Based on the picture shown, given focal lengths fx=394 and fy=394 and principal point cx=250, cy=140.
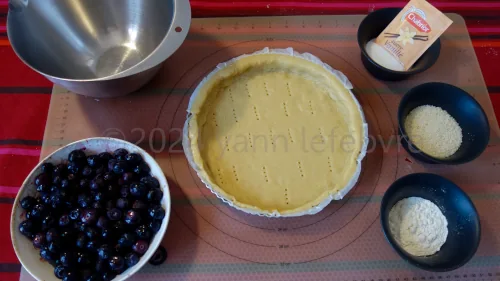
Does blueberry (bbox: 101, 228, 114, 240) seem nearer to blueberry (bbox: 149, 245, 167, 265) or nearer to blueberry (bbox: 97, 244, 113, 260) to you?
blueberry (bbox: 97, 244, 113, 260)

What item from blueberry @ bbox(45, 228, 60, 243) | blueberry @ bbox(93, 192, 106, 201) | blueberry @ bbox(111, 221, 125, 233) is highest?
blueberry @ bbox(93, 192, 106, 201)

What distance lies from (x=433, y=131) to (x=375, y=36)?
400 millimetres

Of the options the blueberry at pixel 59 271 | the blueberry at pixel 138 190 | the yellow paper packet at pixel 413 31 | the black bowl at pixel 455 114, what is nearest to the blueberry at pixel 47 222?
the blueberry at pixel 59 271

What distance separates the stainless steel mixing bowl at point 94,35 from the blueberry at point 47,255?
43 cm

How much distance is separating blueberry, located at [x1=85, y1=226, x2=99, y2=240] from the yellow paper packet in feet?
3.49

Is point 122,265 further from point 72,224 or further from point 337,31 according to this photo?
point 337,31

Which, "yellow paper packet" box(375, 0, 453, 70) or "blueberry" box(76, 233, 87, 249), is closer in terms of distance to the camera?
"blueberry" box(76, 233, 87, 249)

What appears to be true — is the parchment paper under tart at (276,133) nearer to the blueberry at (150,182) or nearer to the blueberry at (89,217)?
the blueberry at (150,182)

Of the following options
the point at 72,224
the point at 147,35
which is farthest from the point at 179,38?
the point at 72,224

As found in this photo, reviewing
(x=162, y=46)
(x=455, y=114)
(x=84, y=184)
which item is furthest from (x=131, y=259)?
(x=455, y=114)

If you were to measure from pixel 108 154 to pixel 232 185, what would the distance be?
1.19 feet

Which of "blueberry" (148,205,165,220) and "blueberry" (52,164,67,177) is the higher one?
"blueberry" (52,164,67,177)

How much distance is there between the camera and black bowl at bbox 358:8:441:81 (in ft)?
4.27

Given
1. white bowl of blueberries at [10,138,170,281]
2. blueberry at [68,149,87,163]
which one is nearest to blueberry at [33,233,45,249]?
white bowl of blueberries at [10,138,170,281]
